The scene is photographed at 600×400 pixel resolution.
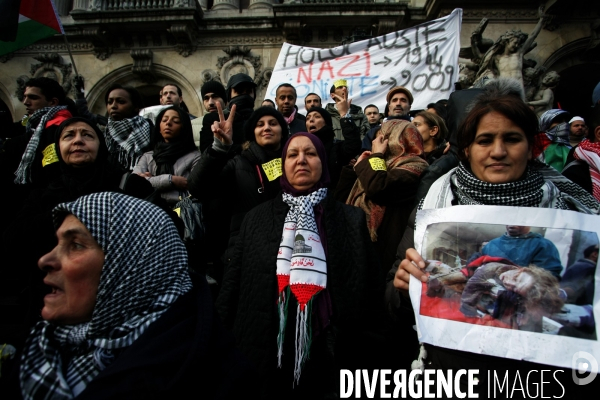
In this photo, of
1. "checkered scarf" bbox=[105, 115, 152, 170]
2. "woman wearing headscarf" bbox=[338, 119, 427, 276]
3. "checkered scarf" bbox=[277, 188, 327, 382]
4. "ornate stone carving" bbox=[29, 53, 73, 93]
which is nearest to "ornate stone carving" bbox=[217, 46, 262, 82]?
"ornate stone carving" bbox=[29, 53, 73, 93]

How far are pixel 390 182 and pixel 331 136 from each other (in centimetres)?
150

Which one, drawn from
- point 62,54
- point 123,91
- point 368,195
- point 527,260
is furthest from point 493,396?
point 62,54

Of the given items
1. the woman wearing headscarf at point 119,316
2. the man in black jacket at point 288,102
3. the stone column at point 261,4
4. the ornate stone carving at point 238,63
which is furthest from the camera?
the stone column at point 261,4

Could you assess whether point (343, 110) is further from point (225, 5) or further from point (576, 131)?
point (225, 5)

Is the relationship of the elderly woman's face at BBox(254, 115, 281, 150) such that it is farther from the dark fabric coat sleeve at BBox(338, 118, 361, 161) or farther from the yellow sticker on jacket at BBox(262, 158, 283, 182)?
the dark fabric coat sleeve at BBox(338, 118, 361, 161)

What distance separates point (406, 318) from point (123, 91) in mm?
3476

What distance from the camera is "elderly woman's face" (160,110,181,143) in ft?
10.8

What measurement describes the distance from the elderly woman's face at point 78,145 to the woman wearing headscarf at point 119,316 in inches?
48.0

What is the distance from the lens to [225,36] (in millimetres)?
11484

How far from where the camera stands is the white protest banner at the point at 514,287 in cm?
114

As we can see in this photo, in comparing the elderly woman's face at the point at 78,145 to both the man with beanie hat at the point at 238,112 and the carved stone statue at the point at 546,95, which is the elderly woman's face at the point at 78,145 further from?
the carved stone statue at the point at 546,95

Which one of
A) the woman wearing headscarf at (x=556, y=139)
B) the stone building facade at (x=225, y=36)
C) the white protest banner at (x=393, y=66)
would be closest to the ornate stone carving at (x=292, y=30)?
the stone building facade at (x=225, y=36)

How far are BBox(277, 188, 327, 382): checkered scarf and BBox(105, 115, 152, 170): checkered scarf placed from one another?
2.15 m

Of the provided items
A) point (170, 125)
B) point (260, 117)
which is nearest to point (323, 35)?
point (170, 125)
